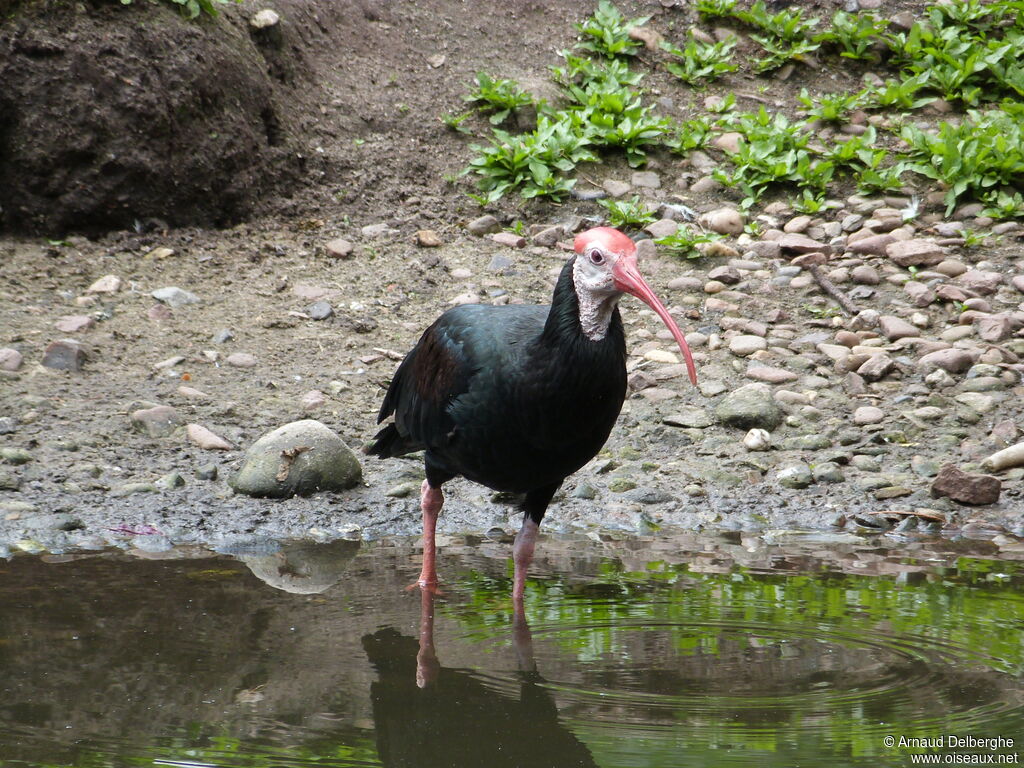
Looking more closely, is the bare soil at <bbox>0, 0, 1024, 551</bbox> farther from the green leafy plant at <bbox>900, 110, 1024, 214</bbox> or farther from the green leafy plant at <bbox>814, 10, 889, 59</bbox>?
the green leafy plant at <bbox>900, 110, 1024, 214</bbox>

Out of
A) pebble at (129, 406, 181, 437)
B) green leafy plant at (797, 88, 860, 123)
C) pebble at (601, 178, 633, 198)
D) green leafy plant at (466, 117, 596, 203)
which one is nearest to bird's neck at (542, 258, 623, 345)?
pebble at (129, 406, 181, 437)

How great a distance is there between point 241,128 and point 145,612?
4640 millimetres

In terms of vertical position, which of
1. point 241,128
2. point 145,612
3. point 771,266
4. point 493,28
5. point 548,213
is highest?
point 493,28

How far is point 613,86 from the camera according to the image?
30.1 ft

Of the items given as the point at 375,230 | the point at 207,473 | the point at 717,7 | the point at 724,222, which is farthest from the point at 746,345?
the point at 717,7

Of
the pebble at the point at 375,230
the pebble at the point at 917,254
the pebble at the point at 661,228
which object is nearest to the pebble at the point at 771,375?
the pebble at the point at 917,254

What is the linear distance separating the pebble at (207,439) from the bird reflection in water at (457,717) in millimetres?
2063

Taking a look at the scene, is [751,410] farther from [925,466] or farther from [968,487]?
[968,487]

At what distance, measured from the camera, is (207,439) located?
6.02 metres

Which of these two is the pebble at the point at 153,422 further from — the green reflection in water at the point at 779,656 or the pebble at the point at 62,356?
the green reflection in water at the point at 779,656

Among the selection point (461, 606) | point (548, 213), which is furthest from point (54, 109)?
point (461, 606)

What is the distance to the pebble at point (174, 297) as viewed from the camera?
23.7ft

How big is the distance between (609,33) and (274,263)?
3.79m

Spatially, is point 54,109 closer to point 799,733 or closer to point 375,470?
point 375,470
